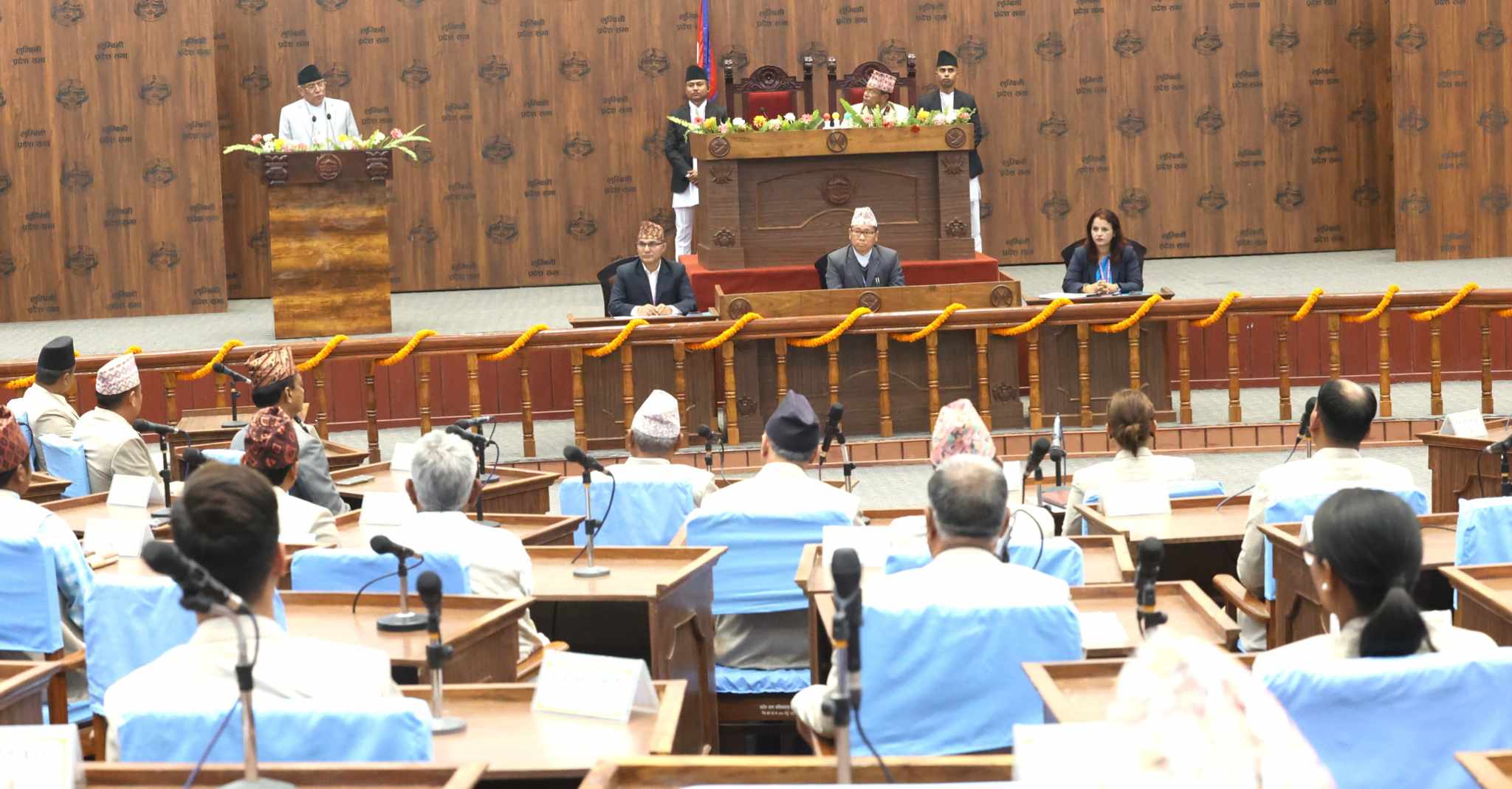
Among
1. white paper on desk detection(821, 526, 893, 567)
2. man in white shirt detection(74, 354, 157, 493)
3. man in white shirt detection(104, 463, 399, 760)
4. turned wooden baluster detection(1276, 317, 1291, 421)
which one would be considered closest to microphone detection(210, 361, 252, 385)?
man in white shirt detection(74, 354, 157, 493)

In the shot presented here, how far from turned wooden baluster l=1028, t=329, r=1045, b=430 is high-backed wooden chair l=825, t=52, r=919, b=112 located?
2261mm

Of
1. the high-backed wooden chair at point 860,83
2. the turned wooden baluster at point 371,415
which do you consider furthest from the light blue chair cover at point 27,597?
the high-backed wooden chair at point 860,83

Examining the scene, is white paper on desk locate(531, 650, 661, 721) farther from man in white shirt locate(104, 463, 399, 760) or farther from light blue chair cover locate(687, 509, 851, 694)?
light blue chair cover locate(687, 509, 851, 694)

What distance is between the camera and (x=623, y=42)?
1320 centimetres

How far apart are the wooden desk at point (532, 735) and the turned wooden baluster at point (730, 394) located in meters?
5.16

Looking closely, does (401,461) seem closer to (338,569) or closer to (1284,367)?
(338,569)

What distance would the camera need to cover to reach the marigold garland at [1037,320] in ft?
26.9

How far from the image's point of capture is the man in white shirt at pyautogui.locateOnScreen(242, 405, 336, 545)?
4352 mm

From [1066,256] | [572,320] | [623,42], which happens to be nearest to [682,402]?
[572,320]

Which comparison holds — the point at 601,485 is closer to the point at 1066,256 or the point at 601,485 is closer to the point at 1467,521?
the point at 1467,521

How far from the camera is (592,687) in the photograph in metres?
2.91

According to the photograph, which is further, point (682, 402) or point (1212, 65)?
point (1212, 65)

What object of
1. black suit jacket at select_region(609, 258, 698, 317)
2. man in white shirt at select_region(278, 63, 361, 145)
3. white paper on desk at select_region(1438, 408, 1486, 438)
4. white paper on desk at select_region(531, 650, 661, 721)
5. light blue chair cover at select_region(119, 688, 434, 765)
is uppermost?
man in white shirt at select_region(278, 63, 361, 145)

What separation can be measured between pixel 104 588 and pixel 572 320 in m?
5.07
